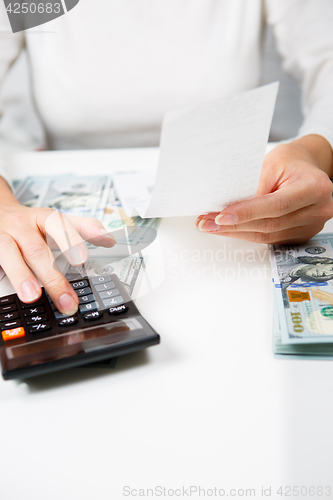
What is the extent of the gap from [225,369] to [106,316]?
11 cm

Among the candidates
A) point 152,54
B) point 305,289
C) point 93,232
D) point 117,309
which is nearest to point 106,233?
point 93,232

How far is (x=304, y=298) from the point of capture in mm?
365

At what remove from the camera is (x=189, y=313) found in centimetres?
38

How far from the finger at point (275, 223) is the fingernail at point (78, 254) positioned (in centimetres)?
13

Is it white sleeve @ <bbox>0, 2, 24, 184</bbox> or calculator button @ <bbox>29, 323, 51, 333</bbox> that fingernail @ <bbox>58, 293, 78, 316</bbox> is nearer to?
calculator button @ <bbox>29, 323, 51, 333</bbox>

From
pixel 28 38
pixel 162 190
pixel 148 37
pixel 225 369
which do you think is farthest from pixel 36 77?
pixel 225 369

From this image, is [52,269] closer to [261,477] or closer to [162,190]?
[162,190]

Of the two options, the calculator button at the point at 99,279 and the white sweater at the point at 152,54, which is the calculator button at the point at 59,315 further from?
the white sweater at the point at 152,54

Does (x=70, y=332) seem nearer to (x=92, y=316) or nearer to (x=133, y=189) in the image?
(x=92, y=316)

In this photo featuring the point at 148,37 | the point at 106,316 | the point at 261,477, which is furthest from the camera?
the point at 148,37

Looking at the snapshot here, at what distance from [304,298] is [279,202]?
0.10m

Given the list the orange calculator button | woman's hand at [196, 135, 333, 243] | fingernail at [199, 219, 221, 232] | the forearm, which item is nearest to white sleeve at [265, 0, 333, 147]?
the forearm

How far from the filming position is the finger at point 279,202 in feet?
1.24

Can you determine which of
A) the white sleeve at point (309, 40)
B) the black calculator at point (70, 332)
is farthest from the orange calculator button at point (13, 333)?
the white sleeve at point (309, 40)
